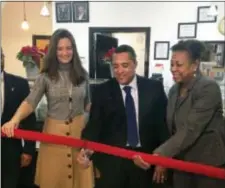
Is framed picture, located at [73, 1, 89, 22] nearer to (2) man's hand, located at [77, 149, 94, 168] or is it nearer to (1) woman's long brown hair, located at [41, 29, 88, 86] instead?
(1) woman's long brown hair, located at [41, 29, 88, 86]

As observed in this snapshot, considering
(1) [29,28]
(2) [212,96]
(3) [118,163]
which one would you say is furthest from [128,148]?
(1) [29,28]

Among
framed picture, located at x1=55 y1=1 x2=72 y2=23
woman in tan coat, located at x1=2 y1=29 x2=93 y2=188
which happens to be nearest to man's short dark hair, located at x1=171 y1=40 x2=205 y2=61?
woman in tan coat, located at x1=2 y1=29 x2=93 y2=188

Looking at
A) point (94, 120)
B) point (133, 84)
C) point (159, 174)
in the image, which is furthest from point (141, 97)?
point (159, 174)

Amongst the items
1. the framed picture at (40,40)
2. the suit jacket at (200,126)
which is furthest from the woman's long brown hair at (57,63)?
the framed picture at (40,40)

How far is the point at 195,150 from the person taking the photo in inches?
51.9

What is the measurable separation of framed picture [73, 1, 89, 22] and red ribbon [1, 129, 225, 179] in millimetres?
879

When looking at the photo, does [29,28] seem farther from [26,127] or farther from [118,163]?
[118,163]

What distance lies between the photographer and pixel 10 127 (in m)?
1.35

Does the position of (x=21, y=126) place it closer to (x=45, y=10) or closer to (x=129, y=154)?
(x=129, y=154)

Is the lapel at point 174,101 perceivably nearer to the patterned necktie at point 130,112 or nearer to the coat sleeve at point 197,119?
the coat sleeve at point 197,119

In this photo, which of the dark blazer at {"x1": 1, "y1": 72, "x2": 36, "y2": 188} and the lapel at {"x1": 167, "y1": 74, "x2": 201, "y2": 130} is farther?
the dark blazer at {"x1": 1, "y1": 72, "x2": 36, "y2": 188}

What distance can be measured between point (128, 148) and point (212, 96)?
0.48 m

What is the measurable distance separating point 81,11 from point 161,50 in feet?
2.03

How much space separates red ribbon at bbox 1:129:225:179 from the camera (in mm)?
1212
